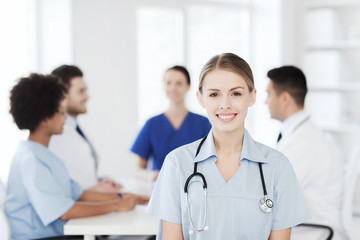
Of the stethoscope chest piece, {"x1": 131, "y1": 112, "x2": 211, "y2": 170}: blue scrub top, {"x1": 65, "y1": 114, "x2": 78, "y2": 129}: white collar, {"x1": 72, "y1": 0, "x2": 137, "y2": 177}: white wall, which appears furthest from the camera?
{"x1": 72, "y1": 0, "x2": 137, "y2": 177}: white wall

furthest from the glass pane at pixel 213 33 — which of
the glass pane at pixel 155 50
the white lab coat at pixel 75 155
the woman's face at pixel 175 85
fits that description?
the white lab coat at pixel 75 155

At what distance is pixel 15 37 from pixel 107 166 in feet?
4.27

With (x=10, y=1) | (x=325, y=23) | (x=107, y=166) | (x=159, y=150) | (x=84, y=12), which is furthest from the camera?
(x=325, y=23)

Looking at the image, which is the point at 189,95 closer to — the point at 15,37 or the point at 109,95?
the point at 109,95

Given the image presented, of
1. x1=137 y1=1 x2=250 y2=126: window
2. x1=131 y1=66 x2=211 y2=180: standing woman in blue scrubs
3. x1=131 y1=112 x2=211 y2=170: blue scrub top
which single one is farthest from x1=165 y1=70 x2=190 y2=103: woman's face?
x1=137 y1=1 x2=250 y2=126: window

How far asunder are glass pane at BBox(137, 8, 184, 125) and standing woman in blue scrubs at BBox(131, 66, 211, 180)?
4.85 feet

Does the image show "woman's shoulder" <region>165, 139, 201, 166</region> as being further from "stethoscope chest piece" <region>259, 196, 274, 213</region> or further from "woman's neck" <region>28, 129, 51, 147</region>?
"woman's neck" <region>28, 129, 51, 147</region>

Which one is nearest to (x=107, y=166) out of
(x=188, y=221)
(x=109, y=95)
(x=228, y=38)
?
(x=109, y=95)

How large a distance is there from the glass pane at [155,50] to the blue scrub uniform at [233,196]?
2.95 metres

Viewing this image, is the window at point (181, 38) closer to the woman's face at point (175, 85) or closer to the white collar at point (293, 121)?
the woman's face at point (175, 85)

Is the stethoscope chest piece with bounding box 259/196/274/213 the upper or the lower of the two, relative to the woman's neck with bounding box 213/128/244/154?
lower

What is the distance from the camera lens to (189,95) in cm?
510

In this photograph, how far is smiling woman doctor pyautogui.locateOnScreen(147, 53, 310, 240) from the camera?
1497mm

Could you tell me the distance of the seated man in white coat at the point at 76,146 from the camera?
250 cm
